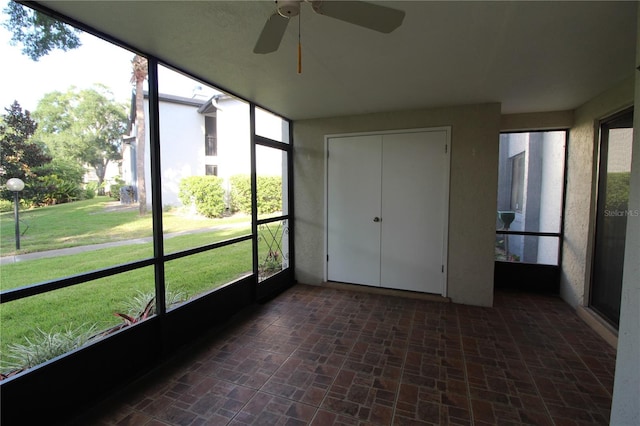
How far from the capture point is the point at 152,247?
2.35 metres

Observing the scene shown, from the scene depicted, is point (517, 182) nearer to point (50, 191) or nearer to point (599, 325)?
point (599, 325)

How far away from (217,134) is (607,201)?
537 cm

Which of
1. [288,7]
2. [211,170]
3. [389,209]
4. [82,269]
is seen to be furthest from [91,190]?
[389,209]

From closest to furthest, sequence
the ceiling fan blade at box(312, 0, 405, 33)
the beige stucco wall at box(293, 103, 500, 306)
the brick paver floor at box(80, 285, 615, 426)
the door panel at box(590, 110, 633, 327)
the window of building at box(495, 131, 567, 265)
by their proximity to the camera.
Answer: the ceiling fan blade at box(312, 0, 405, 33) < the brick paver floor at box(80, 285, 615, 426) < the door panel at box(590, 110, 633, 327) < the beige stucco wall at box(293, 103, 500, 306) < the window of building at box(495, 131, 567, 265)

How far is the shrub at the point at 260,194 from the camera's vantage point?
12.3 ft

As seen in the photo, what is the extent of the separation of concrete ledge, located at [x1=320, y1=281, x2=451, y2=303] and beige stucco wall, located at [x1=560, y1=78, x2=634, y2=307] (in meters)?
1.53

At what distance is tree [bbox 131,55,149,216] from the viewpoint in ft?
8.14

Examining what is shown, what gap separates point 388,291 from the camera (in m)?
3.97

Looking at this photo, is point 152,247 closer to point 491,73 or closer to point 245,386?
point 245,386

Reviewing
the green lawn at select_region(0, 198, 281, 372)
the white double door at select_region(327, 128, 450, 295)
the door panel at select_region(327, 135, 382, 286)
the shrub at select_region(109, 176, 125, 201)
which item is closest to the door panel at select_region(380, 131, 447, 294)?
the white double door at select_region(327, 128, 450, 295)

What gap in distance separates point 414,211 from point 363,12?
9.47 ft

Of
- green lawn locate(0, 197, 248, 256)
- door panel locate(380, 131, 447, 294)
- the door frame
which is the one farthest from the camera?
door panel locate(380, 131, 447, 294)

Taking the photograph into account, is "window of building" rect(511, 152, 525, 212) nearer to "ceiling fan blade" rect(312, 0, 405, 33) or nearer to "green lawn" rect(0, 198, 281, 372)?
"green lawn" rect(0, 198, 281, 372)

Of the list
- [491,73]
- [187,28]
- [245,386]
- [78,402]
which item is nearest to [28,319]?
[78,402]
